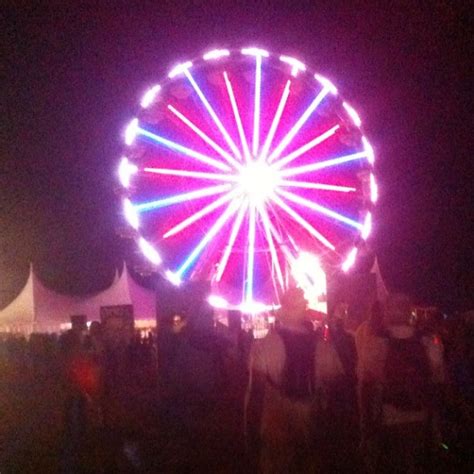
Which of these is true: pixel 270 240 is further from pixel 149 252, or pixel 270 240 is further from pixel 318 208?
pixel 149 252

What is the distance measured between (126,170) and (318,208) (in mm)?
3731

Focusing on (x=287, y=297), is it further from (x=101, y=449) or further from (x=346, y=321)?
(x=346, y=321)

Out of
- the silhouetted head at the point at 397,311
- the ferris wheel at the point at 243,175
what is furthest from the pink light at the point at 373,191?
the silhouetted head at the point at 397,311

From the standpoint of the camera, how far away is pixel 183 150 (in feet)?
51.4

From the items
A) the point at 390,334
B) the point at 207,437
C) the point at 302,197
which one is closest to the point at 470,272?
the point at 302,197

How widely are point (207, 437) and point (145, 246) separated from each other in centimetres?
642

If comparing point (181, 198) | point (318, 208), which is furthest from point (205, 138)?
point (318, 208)

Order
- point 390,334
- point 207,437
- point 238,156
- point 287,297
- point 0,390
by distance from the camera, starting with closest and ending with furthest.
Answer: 1. point 287,297
2. point 390,334
3. point 207,437
4. point 0,390
5. point 238,156

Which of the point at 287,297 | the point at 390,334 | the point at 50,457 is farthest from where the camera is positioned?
the point at 50,457

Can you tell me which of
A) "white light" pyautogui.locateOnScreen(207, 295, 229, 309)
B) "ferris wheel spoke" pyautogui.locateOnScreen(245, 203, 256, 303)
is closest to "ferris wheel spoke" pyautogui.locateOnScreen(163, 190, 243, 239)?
"ferris wheel spoke" pyautogui.locateOnScreen(245, 203, 256, 303)

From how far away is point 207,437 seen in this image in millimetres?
8875

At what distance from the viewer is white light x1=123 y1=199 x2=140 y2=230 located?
14922 mm

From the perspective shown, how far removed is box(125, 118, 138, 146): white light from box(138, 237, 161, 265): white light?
6.22ft

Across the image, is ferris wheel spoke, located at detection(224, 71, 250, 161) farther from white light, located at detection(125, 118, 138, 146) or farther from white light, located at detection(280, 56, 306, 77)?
white light, located at detection(125, 118, 138, 146)
